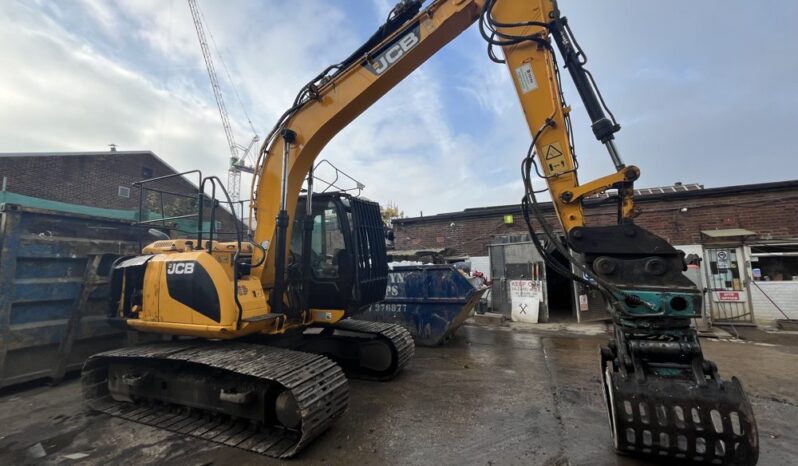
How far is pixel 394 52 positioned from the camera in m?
4.10

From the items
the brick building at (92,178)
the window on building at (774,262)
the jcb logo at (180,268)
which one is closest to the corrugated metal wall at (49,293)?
the jcb logo at (180,268)

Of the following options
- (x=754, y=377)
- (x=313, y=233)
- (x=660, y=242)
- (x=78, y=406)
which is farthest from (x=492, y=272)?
(x=78, y=406)

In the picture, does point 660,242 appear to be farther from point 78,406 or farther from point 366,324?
point 78,406

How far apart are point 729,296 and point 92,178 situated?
2465 centimetres

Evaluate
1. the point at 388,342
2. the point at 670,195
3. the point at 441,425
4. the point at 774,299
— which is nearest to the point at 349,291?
the point at 388,342

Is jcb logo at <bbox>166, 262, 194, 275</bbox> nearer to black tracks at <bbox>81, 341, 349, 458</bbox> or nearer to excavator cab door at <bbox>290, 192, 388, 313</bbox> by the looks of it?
black tracks at <bbox>81, 341, 349, 458</bbox>

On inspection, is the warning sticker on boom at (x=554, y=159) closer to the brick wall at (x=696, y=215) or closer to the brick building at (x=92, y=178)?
the brick wall at (x=696, y=215)

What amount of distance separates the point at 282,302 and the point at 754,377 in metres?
6.81

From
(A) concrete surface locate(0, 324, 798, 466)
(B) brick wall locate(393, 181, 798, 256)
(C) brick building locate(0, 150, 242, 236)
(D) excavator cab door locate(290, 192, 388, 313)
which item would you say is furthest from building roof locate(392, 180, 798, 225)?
(C) brick building locate(0, 150, 242, 236)

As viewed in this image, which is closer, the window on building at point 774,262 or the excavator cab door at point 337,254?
the excavator cab door at point 337,254

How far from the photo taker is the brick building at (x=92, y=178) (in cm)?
1457

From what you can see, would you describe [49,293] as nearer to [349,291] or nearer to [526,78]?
[349,291]

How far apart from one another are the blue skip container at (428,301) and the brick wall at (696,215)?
229 inches

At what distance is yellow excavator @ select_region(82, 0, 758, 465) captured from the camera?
2.68 m
